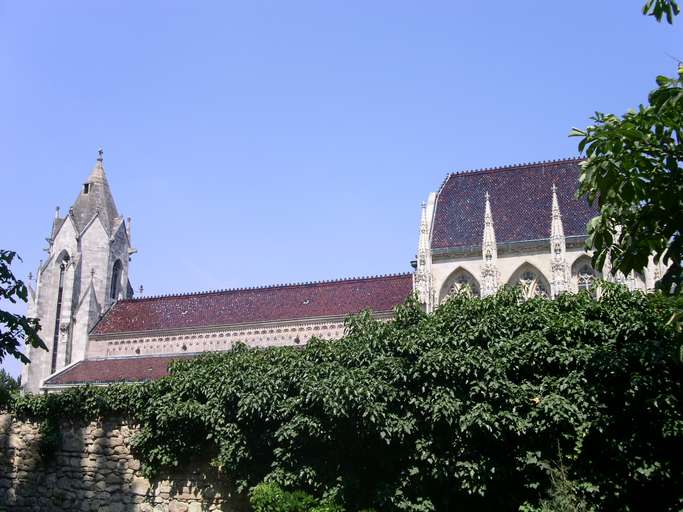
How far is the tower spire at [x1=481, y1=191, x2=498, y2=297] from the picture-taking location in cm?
3362

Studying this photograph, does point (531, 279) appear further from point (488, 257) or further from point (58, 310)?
point (58, 310)

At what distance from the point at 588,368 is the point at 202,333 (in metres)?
27.0

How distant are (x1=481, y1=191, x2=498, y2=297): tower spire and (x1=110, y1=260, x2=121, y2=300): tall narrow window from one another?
72.2ft

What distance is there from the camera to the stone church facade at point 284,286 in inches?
1362

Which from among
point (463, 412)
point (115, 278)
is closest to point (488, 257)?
point (463, 412)

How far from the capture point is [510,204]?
3703 centimetres

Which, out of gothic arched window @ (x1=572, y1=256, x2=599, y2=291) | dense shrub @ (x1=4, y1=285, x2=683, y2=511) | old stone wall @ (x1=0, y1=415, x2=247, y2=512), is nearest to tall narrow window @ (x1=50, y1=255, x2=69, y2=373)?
old stone wall @ (x1=0, y1=415, x2=247, y2=512)

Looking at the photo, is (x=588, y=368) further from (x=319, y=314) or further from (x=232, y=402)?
(x=319, y=314)

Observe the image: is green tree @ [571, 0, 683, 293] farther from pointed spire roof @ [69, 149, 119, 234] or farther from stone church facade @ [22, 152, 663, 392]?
pointed spire roof @ [69, 149, 119, 234]

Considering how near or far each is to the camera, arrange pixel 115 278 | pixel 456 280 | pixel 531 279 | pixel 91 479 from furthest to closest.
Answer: pixel 115 278
pixel 456 280
pixel 531 279
pixel 91 479

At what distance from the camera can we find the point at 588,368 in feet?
48.7

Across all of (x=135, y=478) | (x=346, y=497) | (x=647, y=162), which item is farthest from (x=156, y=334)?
(x=647, y=162)

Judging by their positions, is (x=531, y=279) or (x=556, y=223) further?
(x=531, y=279)

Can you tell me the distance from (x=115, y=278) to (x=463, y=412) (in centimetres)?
3457
